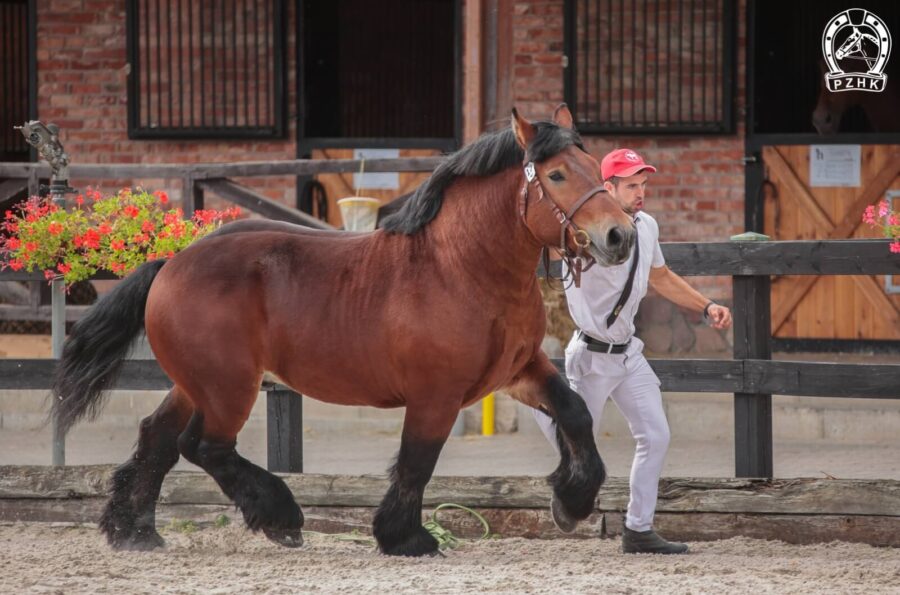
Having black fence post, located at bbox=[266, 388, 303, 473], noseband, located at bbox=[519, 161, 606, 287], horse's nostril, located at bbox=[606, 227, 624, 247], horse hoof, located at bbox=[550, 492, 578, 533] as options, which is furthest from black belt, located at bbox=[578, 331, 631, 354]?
black fence post, located at bbox=[266, 388, 303, 473]

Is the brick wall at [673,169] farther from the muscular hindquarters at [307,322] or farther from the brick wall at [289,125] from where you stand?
the muscular hindquarters at [307,322]

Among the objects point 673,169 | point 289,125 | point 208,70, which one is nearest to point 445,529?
point 673,169

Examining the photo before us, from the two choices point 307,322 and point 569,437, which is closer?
point 569,437

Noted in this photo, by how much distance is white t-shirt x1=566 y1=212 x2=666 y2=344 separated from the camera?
488 cm

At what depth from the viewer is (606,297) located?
4.87m

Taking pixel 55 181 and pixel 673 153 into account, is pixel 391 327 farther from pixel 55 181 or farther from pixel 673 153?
pixel 673 153

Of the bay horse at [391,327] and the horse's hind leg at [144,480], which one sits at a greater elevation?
the bay horse at [391,327]

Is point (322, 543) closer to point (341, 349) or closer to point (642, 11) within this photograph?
point (341, 349)

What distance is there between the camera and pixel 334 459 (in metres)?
7.77

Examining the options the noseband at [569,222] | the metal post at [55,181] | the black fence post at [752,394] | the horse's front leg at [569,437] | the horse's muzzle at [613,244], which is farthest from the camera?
the metal post at [55,181]

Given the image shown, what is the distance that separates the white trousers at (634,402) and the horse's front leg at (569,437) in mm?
122

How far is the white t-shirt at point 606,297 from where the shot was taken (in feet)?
16.0

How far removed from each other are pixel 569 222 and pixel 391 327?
0.77 metres

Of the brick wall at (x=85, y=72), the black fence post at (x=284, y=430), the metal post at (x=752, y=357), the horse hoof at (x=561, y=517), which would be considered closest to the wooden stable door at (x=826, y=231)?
the brick wall at (x=85, y=72)
